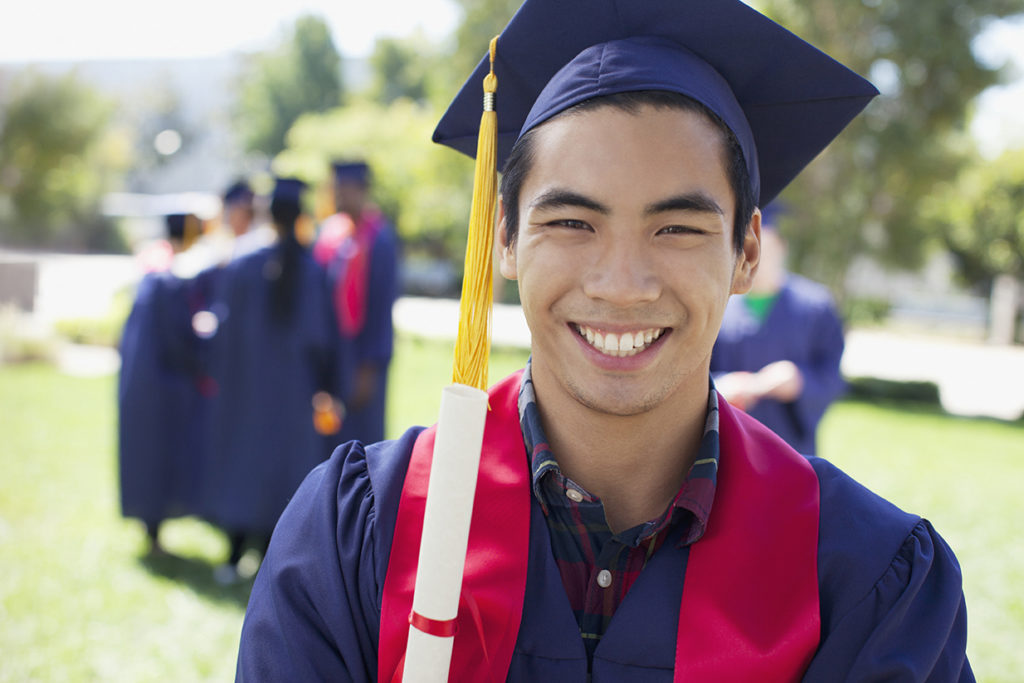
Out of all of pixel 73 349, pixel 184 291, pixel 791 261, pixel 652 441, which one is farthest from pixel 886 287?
pixel 652 441

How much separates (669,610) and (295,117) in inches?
2013

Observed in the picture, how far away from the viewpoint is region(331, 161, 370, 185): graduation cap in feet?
19.1

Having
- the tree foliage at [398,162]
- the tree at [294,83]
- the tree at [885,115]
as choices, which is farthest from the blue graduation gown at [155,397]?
the tree at [294,83]

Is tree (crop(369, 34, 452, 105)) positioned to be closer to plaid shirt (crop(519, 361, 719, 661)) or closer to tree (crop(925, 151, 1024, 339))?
tree (crop(925, 151, 1024, 339))

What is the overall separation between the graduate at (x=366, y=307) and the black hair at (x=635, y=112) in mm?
3827

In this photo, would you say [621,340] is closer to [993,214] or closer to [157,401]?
[157,401]

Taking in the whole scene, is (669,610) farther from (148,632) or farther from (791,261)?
(791,261)

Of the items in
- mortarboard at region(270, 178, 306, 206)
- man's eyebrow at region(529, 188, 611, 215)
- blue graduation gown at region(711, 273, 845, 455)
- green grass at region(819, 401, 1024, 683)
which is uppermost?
man's eyebrow at region(529, 188, 611, 215)

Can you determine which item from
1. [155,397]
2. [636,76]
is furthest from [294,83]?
[636,76]

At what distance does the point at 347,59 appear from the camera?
188 feet

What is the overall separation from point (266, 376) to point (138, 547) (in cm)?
154

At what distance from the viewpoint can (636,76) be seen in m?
1.40

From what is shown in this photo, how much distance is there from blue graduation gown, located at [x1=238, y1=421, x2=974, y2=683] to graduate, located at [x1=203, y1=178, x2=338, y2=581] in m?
3.47

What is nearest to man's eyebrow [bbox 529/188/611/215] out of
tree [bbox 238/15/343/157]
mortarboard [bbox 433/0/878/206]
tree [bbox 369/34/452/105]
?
mortarboard [bbox 433/0/878/206]
